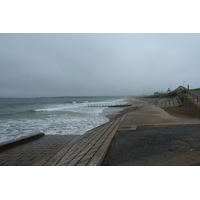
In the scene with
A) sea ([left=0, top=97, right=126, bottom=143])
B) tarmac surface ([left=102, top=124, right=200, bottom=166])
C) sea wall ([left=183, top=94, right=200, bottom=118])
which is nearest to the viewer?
tarmac surface ([left=102, top=124, right=200, bottom=166])

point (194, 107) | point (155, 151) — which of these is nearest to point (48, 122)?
point (155, 151)

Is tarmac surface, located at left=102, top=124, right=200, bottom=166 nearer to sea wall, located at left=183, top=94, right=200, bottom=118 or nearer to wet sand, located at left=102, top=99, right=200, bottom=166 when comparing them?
wet sand, located at left=102, top=99, right=200, bottom=166

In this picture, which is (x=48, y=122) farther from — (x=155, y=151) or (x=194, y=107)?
(x=194, y=107)

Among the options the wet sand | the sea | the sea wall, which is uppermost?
the sea wall

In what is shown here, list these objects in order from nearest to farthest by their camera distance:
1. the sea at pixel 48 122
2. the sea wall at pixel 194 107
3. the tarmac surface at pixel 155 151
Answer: the tarmac surface at pixel 155 151 → the sea wall at pixel 194 107 → the sea at pixel 48 122

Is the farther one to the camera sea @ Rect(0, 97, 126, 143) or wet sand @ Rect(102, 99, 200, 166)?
sea @ Rect(0, 97, 126, 143)

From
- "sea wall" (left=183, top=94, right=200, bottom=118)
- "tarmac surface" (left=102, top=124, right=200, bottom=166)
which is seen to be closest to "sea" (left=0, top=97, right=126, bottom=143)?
"tarmac surface" (left=102, top=124, right=200, bottom=166)

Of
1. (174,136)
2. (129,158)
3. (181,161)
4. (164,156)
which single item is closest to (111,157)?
(129,158)

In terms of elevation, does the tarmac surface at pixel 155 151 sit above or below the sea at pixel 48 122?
above

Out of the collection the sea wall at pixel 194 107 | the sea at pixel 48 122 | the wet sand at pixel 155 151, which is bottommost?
the sea at pixel 48 122

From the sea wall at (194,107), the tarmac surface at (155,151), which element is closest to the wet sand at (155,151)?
the tarmac surface at (155,151)

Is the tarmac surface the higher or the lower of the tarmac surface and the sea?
the higher

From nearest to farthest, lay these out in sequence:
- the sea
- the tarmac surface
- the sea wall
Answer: the tarmac surface, the sea wall, the sea

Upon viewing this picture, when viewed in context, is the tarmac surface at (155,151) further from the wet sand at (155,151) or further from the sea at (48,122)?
the sea at (48,122)
